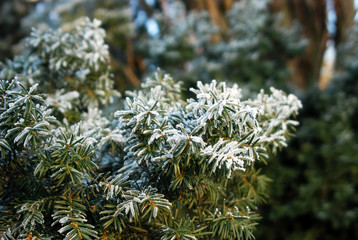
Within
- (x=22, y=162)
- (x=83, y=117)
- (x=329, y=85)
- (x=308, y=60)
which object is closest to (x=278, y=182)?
(x=329, y=85)

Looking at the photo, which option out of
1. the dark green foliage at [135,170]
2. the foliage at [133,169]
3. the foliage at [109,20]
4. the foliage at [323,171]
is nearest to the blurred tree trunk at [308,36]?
the foliage at [323,171]

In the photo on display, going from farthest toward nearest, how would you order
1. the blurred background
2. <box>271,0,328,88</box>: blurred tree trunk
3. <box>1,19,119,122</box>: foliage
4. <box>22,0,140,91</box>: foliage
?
1. <box>271,0,328,88</box>: blurred tree trunk
2. <box>22,0,140,91</box>: foliage
3. the blurred background
4. <box>1,19,119,122</box>: foliage

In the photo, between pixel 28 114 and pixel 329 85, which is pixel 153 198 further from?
→ pixel 329 85

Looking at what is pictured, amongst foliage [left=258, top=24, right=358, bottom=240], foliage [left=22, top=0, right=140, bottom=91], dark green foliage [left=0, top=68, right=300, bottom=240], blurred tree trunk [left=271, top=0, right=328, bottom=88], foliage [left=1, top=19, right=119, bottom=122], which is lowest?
dark green foliage [left=0, top=68, right=300, bottom=240]

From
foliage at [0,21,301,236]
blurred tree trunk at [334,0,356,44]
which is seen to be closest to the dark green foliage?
foliage at [0,21,301,236]

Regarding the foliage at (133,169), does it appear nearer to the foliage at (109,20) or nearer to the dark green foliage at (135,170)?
the dark green foliage at (135,170)

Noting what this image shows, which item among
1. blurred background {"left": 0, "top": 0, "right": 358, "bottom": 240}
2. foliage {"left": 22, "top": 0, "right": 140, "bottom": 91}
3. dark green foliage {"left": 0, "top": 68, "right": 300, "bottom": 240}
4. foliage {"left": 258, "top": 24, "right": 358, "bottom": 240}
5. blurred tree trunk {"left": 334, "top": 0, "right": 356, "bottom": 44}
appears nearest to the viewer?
dark green foliage {"left": 0, "top": 68, "right": 300, "bottom": 240}

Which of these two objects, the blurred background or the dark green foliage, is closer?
the dark green foliage

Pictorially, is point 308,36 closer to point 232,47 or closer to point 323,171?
point 232,47

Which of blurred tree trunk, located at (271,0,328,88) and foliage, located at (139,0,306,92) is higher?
blurred tree trunk, located at (271,0,328,88)

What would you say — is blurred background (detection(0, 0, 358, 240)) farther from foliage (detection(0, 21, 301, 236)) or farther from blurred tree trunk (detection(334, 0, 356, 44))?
foliage (detection(0, 21, 301, 236))
